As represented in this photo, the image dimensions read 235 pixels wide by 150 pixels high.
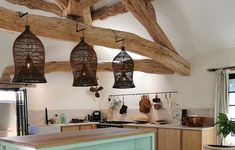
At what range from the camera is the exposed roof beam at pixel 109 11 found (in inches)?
208

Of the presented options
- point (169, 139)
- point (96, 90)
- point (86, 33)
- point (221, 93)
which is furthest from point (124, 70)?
point (96, 90)

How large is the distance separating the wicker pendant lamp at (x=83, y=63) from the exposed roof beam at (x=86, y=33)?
0.46 metres

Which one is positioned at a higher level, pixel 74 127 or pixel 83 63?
pixel 83 63

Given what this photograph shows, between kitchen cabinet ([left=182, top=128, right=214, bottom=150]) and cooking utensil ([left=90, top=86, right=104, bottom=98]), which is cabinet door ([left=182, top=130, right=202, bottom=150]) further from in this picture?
cooking utensil ([left=90, top=86, right=104, bottom=98])

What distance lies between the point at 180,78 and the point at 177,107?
0.66 meters

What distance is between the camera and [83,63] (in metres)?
3.09

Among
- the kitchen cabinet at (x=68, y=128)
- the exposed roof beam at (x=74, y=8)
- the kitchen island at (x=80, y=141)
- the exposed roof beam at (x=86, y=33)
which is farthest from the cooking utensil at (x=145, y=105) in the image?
the exposed roof beam at (x=74, y=8)

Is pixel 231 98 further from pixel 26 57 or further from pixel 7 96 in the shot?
pixel 7 96

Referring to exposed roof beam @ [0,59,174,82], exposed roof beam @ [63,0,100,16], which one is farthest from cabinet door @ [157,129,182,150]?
exposed roof beam @ [63,0,100,16]

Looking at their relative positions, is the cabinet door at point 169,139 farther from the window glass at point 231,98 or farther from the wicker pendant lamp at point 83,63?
the wicker pendant lamp at point 83,63

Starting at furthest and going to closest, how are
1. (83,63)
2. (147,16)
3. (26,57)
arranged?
(147,16)
(83,63)
(26,57)

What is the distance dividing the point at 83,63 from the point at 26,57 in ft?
2.23

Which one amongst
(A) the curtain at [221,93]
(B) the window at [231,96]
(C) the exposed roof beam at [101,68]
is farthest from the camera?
(C) the exposed roof beam at [101,68]

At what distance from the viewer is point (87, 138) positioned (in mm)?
2812
